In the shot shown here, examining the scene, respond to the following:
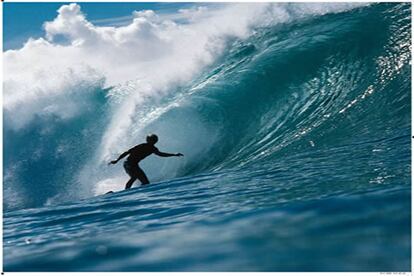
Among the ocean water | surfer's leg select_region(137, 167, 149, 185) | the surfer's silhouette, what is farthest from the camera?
the surfer's silhouette

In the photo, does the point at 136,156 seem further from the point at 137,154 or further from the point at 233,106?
the point at 233,106

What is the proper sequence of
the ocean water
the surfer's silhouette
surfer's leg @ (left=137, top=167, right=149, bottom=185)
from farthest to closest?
the surfer's silhouette, surfer's leg @ (left=137, top=167, right=149, bottom=185), the ocean water

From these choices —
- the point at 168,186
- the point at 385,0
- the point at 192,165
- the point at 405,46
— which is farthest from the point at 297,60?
the point at 168,186

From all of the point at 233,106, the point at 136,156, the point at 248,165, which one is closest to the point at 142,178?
the point at 136,156

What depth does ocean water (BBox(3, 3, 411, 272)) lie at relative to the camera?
319 centimetres

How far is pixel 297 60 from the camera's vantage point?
48.2 feet

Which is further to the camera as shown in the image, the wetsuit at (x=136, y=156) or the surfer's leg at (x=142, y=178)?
the wetsuit at (x=136, y=156)

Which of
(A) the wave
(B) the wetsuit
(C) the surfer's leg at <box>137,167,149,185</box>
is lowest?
(C) the surfer's leg at <box>137,167,149,185</box>

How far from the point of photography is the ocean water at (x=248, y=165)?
319 cm

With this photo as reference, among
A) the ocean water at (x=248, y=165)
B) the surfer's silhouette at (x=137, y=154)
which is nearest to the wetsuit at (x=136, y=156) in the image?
the surfer's silhouette at (x=137, y=154)

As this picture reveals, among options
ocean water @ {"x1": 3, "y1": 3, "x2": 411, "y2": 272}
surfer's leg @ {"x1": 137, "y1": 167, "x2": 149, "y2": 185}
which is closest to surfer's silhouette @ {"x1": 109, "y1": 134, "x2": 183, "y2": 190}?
surfer's leg @ {"x1": 137, "y1": 167, "x2": 149, "y2": 185}

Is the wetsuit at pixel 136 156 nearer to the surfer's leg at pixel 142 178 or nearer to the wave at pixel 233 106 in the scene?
the surfer's leg at pixel 142 178

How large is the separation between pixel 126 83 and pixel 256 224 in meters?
16.0

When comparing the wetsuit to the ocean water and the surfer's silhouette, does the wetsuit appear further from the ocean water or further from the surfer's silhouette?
the ocean water
